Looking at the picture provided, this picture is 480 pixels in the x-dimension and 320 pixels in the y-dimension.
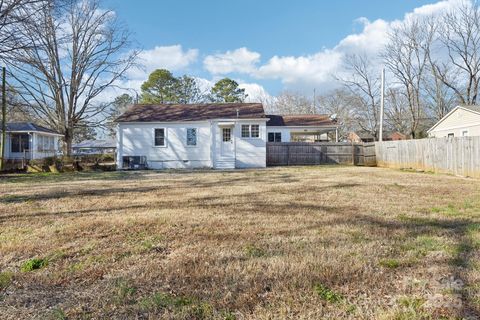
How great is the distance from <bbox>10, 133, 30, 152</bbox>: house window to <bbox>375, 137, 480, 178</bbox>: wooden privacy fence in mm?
27587

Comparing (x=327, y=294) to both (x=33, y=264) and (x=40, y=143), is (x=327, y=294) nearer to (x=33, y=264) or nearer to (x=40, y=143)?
(x=33, y=264)

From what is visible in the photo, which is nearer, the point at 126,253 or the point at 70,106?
the point at 126,253

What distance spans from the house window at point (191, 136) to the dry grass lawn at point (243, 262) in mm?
14313

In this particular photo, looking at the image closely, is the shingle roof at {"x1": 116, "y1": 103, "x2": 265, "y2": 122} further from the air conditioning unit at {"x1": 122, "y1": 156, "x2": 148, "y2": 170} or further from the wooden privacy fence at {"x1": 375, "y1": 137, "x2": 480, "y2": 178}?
the wooden privacy fence at {"x1": 375, "y1": 137, "x2": 480, "y2": 178}

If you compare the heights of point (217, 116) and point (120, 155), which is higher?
point (217, 116)

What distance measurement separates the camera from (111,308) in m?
2.55

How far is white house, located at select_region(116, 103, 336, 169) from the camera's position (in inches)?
808

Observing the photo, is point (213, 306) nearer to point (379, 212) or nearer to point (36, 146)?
point (379, 212)

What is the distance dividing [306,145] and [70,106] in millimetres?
19355

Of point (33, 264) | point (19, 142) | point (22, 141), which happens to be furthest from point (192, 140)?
point (33, 264)

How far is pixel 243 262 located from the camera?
352cm

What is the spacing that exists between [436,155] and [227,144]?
1156 cm

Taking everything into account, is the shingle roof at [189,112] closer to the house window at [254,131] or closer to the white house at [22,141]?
the house window at [254,131]

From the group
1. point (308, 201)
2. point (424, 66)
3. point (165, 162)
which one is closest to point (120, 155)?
point (165, 162)
